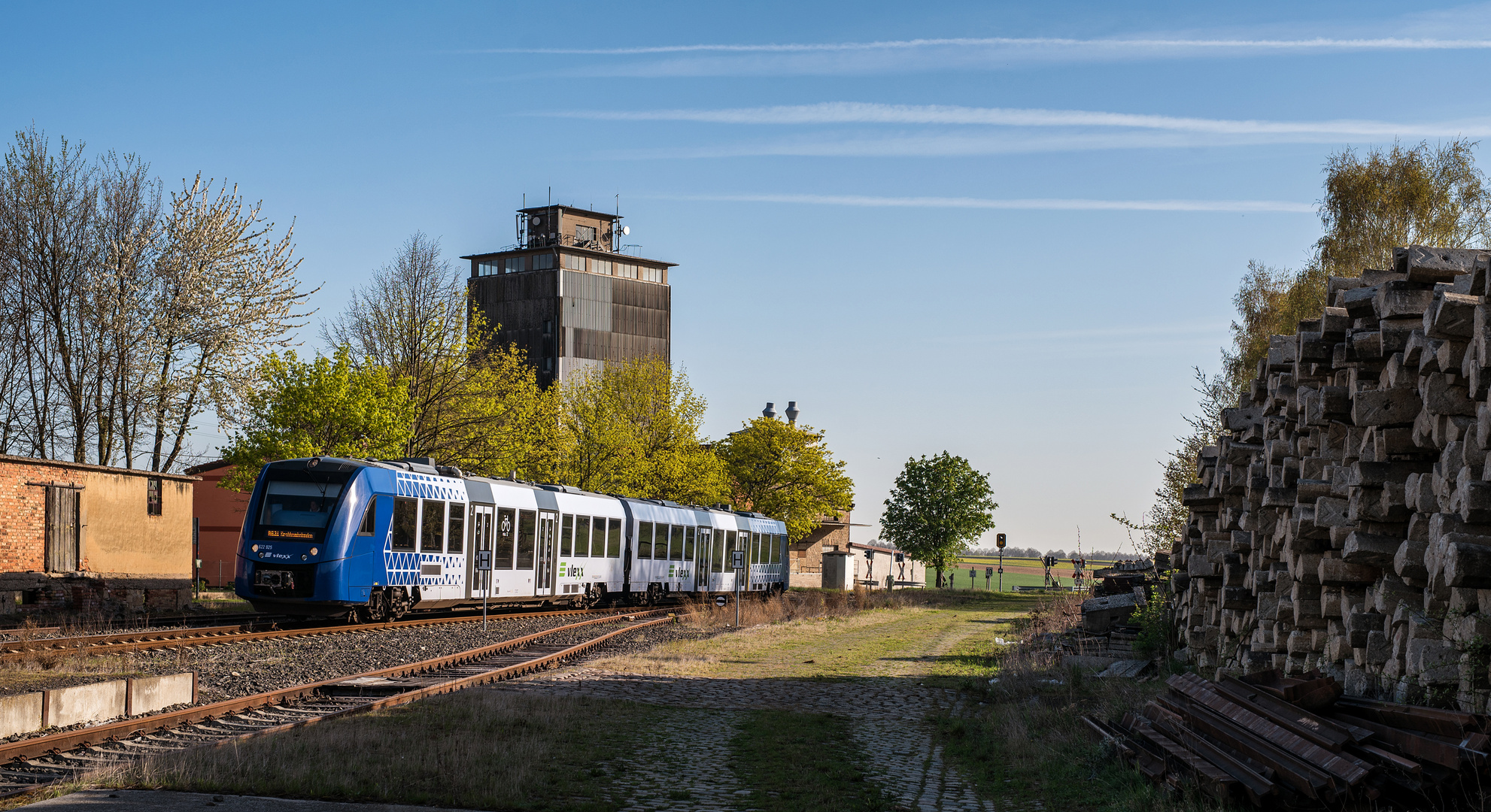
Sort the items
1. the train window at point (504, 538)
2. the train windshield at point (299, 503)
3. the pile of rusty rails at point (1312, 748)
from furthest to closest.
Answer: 1. the train window at point (504, 538)
2. the train windshield at point (299, 503)
3. the pile of rusty rails at point (1312, 748)

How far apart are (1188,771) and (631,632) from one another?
667 inches

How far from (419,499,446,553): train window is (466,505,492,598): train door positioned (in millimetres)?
1040

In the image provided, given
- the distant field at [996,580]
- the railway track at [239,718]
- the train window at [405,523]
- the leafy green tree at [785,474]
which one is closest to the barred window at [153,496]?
the train window at [405,523]

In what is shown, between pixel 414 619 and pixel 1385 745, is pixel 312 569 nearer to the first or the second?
pixel 414 619

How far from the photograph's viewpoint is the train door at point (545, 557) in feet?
88.5

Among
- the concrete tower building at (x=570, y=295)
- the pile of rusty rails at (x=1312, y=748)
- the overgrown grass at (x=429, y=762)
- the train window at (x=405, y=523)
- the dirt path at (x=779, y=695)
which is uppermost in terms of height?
the concrete tower building at (x=570, y=295)

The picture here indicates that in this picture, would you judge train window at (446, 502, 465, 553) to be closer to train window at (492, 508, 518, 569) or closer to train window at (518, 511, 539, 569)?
train window at (492, 508, 518, 569)

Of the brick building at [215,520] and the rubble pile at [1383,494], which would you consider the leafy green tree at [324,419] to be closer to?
the brick building at [215,520]

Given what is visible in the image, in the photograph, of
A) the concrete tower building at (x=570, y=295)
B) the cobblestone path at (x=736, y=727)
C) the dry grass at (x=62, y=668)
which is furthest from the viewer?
the concrete tower building at (x=570, y=295)

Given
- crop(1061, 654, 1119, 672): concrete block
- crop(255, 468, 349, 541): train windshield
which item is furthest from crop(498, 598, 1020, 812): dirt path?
crop(255, 468, 349, 541): train windshield

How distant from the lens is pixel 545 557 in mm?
27328

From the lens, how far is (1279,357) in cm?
1245

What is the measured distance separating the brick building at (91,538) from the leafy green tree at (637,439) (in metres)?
18.0

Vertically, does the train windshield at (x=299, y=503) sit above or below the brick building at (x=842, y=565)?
above
